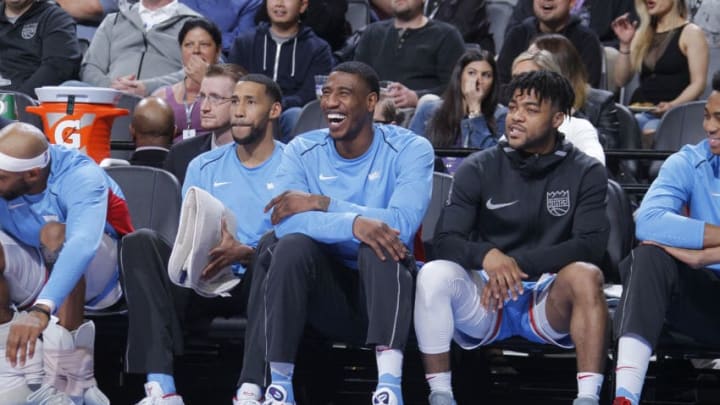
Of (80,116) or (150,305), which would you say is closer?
(150,305)

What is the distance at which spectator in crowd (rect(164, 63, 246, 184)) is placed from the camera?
5270 mm

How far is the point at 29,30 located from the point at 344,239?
357cm

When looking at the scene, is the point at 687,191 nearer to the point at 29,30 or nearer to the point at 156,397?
the point at 156,397

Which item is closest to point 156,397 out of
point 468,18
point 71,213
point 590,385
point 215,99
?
point 71,213

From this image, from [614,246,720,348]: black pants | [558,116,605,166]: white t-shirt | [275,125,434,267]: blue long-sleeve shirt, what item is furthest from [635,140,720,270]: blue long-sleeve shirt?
[275,125,434,267]: blue long-sleeve shirt

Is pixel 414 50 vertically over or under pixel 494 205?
over

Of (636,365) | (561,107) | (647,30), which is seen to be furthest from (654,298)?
(647,30)

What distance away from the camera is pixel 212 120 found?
5375 mm

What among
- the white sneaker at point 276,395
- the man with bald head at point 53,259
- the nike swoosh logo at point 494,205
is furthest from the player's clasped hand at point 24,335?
the nike swoosh logo at point 494,205

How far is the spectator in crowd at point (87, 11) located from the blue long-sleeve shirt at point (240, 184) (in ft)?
10.4

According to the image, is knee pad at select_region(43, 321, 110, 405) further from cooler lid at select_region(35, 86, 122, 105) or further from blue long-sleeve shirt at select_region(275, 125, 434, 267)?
cooler lid at select_region(35, 86, 122, 105)

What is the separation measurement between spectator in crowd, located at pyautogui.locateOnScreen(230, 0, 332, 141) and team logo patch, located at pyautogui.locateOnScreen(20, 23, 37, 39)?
3.65 feet

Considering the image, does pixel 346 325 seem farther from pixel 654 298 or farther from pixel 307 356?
pixel 654 298

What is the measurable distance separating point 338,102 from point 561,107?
0.79 metres
